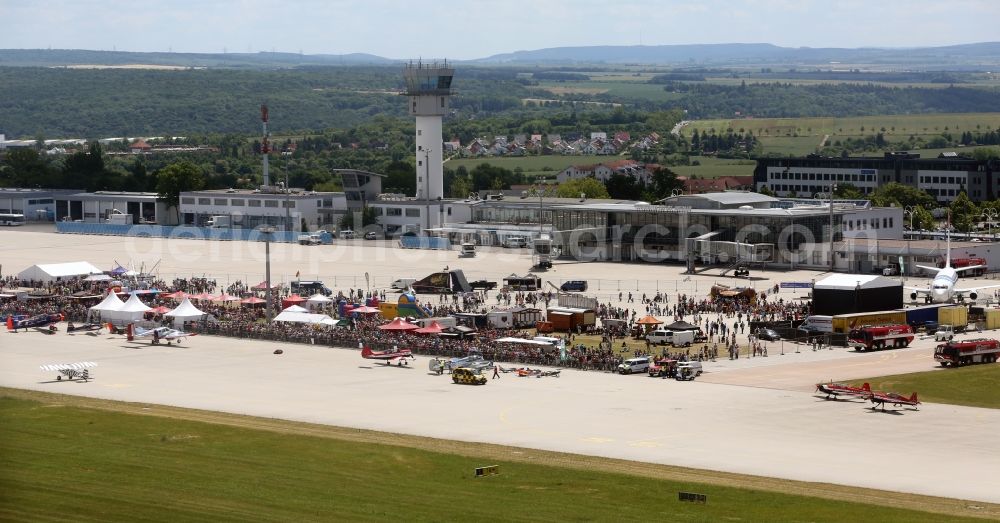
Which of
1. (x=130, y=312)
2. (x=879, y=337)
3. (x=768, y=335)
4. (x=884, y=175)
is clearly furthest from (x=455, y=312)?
(x=884, y=175)

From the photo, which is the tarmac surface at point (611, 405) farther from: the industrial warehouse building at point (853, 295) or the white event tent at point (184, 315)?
the industrial warehouse building at point (853, 295)

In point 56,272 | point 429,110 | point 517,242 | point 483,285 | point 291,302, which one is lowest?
point 517,242

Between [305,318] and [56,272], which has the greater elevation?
[305,318]

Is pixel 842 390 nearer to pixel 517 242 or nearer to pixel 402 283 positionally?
pixel 402 283

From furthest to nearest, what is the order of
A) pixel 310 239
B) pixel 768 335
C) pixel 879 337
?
1. pixel 310 239
2. pixel 768 335
3. pixel 879 337

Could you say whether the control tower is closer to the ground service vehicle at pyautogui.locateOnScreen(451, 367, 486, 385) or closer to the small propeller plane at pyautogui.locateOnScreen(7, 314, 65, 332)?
the small propeller plane at pyautogui.locateOnScreen(7, 314, 65, 332)

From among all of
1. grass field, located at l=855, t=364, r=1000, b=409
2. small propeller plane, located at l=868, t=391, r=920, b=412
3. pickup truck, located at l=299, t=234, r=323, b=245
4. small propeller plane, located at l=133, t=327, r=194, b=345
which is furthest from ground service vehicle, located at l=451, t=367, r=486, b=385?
pickup truck, located at l=299, t=234, r=323, b=245

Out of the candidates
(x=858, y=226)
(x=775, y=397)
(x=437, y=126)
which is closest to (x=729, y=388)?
Result: (x=775, y=397)
